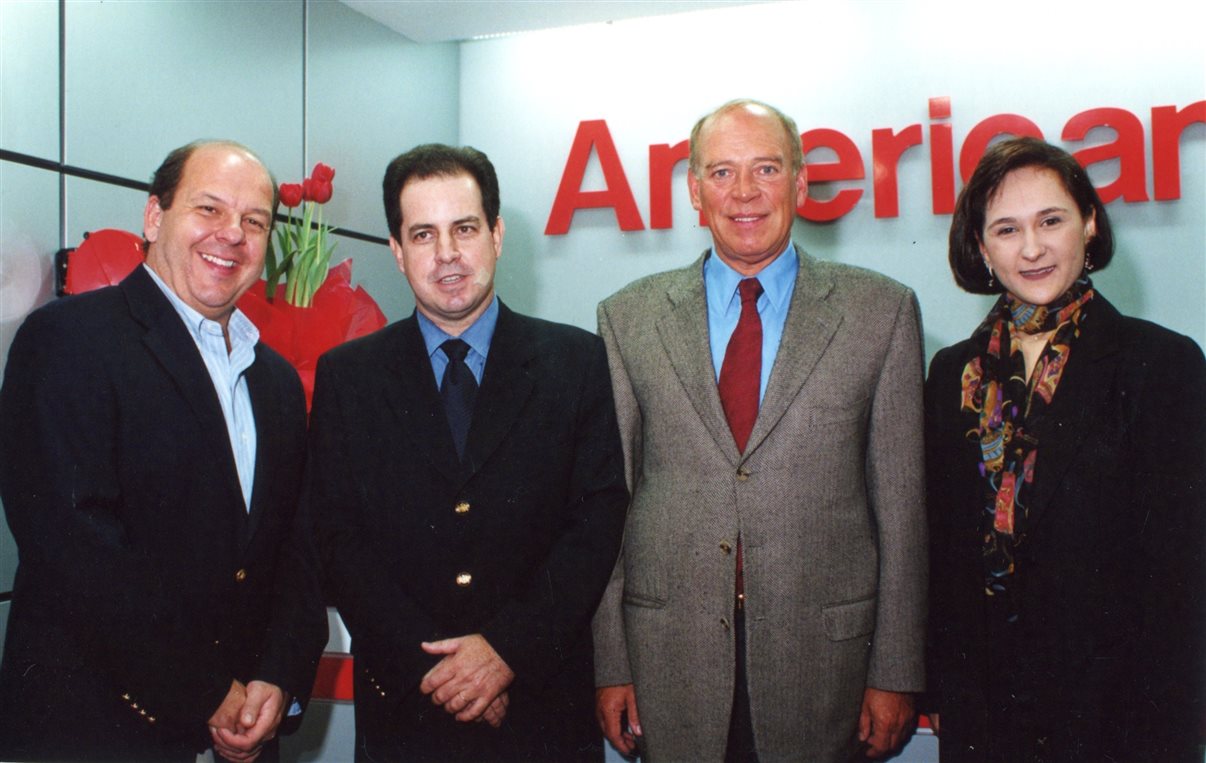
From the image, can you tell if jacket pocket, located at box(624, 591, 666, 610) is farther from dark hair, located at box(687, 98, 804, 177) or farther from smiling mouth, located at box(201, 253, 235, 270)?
smiling mouth, located at box(201, 253, 235, 270)

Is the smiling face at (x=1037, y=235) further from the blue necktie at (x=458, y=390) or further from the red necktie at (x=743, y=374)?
the blue necktie at (x=458, y=390)

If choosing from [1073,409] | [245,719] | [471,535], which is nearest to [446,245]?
[471,535]

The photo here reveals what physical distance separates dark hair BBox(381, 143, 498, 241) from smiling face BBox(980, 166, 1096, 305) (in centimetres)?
104

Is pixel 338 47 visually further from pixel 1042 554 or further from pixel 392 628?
pixel 1042 554

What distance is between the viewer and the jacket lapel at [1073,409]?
1.72 metres

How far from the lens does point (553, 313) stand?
489 cm

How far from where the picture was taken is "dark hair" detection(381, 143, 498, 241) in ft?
6.38

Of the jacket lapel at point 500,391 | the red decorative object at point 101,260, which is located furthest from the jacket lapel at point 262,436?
the red decorative object at point 101,260

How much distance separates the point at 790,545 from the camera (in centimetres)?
182

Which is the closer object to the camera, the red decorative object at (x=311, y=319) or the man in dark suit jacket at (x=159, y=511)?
the man in dark suit jacket at (x=159, y=511)

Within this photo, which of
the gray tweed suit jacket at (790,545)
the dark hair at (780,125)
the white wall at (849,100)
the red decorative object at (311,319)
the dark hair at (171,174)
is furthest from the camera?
the white wall at (849,100)

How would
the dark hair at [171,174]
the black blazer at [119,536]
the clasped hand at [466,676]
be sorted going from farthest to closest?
the dark hair at [171,174]
the clasped hand at [466,676]
the black blazer at [119,536]

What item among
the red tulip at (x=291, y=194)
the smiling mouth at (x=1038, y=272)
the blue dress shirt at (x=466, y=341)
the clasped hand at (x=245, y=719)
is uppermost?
the red tulip at (x=291, y=194)

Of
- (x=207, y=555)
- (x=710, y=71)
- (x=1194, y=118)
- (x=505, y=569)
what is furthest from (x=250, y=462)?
→ (x=1194, y=118)
